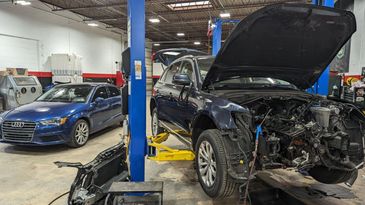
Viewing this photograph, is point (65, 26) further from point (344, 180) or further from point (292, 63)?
point (344, 180)

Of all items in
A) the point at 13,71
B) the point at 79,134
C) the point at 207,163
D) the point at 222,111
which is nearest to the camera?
the point at 222,111

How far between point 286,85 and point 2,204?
3674 millimetres

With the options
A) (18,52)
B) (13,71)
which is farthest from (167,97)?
(18,52)

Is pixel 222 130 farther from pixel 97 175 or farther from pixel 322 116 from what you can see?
pixel 97 175

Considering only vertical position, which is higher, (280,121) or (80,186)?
(280,121)

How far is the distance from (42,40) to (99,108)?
750 cm

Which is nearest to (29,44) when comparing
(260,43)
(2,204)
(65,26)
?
(65,26)

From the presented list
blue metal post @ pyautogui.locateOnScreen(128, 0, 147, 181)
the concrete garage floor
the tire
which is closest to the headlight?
the concrete garage floor

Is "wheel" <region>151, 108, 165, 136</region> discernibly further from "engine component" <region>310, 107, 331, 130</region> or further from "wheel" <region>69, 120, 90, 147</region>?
Answer: "engine component" <region>310, 107, 331, 130</region>

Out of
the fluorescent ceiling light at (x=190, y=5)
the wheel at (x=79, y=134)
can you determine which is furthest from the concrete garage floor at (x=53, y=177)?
the fluorescent ceiling light at (x=190, y=5)

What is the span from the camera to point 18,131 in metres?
4.32

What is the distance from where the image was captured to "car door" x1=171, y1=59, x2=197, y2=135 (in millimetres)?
2953

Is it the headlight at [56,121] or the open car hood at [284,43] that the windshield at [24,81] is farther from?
the open car hood at [284,43]

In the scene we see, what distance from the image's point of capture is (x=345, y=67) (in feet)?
28.5
